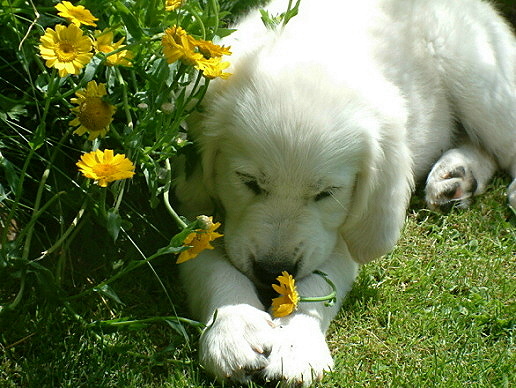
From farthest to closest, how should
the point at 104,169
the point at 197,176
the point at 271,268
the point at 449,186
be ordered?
1. the point at 449,186
2. the point at 197,176
3. the point at 271,268
4. the point at 104,169

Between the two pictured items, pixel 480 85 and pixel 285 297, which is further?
pixel 480 85

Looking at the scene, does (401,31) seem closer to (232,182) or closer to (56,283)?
(232,182)

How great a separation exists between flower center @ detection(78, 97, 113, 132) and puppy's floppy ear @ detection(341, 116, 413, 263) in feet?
4.43

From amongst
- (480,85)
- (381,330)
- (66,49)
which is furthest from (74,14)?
(480,85)

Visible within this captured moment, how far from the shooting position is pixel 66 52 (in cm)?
298

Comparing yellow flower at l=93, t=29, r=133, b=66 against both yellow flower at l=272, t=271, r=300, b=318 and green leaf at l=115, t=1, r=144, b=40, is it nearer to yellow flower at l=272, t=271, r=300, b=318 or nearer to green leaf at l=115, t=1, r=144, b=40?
green leaf at l=115, t=1, r=144, b=40

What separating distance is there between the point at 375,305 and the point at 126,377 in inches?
53.3

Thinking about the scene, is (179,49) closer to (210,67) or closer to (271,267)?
(210,67)

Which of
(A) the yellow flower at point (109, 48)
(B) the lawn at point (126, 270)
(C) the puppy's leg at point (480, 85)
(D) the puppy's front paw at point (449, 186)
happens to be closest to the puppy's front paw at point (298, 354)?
(B) the lawn at point (126, 270)

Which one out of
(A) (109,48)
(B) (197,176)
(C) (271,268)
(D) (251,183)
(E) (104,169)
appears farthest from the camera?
(B) (197,176)

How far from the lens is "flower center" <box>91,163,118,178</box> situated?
296 centimetres

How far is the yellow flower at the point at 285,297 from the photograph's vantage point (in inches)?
134

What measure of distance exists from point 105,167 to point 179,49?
1.74 feet

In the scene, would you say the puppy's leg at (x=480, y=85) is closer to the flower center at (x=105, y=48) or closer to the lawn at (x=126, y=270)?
the lawn at (x=126, y=270)
